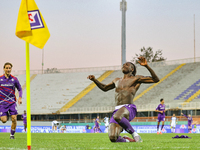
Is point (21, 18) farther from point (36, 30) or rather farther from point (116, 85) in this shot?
point (116, 85)

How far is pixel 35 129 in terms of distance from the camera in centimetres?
4162

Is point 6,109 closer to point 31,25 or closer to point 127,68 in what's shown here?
point 127,68

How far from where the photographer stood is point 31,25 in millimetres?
6109

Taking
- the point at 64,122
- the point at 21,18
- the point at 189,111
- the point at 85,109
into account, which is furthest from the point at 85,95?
the point at 21,18

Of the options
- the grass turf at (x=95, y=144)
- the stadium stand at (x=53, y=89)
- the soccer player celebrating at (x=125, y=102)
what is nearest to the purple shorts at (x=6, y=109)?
the grass turf at (x=95, y=144)

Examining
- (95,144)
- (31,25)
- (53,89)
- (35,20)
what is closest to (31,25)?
(31,25)

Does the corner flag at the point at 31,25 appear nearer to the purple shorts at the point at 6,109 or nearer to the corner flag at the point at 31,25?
the corner flag at the point at 31,25

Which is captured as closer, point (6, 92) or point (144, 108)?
point (6, 92)

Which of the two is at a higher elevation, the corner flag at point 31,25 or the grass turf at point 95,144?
the corner flag at point 31,25

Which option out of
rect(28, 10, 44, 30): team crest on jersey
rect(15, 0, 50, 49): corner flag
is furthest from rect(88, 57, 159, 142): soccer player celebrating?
rect(28, 10, 44, 30): team crest on jersey

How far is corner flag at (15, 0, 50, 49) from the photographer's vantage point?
6069mm

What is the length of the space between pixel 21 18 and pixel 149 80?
3.69m

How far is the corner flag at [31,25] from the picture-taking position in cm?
607

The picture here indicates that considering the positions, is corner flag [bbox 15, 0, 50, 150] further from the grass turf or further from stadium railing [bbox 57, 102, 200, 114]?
stadium railing [bbox 57, 102, 200, 114]
